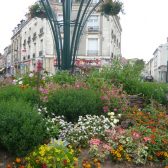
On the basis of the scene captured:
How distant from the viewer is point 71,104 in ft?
25.3

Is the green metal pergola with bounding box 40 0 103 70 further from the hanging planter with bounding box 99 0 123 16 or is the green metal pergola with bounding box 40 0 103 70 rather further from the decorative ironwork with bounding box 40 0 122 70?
the hanging planter with bounding box 99 0 123 16

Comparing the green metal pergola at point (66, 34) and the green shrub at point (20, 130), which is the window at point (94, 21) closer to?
the green metal pergola at point (66, 34)

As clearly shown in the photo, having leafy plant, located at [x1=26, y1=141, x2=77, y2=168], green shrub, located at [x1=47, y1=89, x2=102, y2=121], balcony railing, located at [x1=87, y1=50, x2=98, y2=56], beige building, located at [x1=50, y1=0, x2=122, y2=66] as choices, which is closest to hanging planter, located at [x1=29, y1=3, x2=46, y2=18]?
green shrub, located at [x1=47, y1=89, x2=102, y2=121]

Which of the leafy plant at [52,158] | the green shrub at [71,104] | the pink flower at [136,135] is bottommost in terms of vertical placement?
the leafy plant at [52,158]

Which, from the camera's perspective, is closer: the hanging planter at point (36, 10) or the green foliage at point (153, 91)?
the green foliage at point (153, 91)

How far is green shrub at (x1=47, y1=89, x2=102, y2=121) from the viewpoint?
304 inches

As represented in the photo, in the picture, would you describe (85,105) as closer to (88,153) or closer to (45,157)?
(88,153)

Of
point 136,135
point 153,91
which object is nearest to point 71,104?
point 136,135

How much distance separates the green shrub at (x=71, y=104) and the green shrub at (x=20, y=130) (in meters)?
1.60

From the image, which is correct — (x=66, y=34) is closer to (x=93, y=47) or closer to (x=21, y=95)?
(x=21, y=95)

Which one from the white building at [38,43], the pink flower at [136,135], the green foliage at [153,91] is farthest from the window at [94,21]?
the pink flower at [136,135]

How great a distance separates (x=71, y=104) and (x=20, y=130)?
2.01 metres

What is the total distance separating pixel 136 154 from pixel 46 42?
122 ft

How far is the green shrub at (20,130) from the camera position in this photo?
19.1 ft
